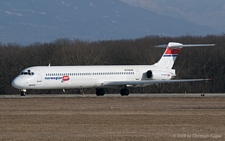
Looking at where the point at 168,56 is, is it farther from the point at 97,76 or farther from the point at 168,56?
the point at 97,76

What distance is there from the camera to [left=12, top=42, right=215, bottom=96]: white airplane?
5394cm

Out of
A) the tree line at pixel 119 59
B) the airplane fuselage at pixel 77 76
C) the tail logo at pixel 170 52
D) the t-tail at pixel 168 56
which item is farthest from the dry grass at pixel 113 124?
the tree line at pixel 119 59

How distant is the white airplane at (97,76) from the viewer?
177ft

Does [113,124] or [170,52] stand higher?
[170,52]

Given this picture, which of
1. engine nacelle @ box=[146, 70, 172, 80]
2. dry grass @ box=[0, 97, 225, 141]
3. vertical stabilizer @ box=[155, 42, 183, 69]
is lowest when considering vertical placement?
dry grass @ box=[0, 97, 225, 141]

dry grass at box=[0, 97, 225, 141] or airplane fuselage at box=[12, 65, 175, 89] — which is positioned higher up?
airplane fuselage at box=[12, 65, 175, 89]

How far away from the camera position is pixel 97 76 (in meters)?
56.6

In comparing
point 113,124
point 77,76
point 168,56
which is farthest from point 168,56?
point 113,124

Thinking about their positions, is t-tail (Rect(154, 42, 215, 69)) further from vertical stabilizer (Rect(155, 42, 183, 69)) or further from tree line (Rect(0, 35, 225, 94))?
tree line (Rect(0, 35, 225, 94))

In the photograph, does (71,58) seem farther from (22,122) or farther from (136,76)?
(22,122)

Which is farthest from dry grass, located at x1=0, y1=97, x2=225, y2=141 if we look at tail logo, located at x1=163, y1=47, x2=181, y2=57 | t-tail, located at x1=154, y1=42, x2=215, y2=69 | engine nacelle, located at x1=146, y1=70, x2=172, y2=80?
tail logo, located at x1=163, y1=47, x2=181, y2=57

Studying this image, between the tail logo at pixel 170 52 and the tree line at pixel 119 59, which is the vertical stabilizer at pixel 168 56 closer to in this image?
the tail logo at pixel 170 52

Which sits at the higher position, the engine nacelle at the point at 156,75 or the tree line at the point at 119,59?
the tree line at the point at 119,59

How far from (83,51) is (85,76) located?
2912cm
